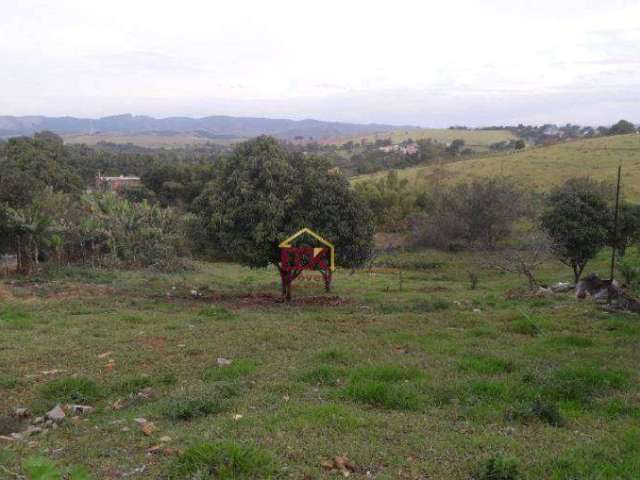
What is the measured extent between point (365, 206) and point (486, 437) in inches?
428

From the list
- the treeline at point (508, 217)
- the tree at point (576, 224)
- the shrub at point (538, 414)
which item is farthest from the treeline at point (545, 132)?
Result: the shrub at point (538, 414)

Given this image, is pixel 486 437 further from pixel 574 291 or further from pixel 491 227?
pixel 491 227

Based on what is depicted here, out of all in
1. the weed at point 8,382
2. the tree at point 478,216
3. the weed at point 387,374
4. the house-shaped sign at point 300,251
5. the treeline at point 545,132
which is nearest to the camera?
the weed at point 387,374

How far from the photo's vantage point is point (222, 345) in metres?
10.0

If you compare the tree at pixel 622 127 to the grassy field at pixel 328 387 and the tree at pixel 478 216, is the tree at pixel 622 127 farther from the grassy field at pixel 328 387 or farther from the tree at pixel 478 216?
the grassy field at pixel 328 387

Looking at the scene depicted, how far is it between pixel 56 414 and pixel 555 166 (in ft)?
148

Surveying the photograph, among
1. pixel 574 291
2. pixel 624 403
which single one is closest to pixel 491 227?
pixel 574 291

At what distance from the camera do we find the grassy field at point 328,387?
16.3ft

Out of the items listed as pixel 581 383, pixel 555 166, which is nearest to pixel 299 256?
pixel 581 383

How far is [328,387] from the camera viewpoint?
7430 mm

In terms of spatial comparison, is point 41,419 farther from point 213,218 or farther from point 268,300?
point 268,300

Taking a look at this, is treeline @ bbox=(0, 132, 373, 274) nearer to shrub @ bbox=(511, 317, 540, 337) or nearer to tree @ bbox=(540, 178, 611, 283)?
shrub @ bbox=(511, 317, 540, 337)

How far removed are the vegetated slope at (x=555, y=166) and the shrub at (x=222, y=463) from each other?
1497 inches

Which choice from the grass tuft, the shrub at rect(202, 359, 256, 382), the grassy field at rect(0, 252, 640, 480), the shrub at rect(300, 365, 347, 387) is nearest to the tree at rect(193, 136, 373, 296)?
the grassy field at rect(0, 252, 640, 480)
